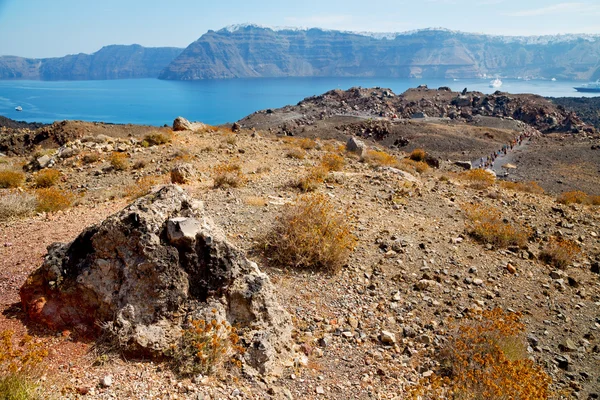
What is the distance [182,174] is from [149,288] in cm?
691

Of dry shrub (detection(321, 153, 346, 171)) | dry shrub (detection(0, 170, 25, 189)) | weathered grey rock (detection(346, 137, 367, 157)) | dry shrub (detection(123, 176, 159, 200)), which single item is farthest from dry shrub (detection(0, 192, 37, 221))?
weathered grey rock (detection(346, 137, 367, 157))

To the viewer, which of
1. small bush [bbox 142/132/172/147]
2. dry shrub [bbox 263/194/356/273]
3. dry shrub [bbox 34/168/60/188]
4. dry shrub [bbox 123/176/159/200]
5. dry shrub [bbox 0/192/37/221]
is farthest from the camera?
small bush [bbox 142/132/172/147]

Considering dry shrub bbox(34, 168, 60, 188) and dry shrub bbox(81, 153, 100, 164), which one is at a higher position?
dry shrub bbox(81, 153, 100, 164)

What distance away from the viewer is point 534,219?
10.3 meters

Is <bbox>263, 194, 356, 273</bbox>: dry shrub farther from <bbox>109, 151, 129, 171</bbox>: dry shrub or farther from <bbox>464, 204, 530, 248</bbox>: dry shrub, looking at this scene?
<bbox>109, 151, 129, 171</bbox>: dry shrub

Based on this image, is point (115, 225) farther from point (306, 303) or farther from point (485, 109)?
point (485, 109)

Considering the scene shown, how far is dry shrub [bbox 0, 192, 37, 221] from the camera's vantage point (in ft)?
24.2

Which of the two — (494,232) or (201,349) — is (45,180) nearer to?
(201,349)

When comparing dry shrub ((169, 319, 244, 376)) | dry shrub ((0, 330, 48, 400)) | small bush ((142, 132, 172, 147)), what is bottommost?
dry shrub ((169, 319, 244, 376))

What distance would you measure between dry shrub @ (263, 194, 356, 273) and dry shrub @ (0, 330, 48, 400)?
10.8 ft

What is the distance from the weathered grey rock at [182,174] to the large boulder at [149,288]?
613 cm

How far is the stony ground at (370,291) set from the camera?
11.6 feet

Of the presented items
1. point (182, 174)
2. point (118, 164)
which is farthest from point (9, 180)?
point (182, 174)

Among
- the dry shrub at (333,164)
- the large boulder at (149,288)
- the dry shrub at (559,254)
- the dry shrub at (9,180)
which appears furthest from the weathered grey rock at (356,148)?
the large boulder at (149,288)
